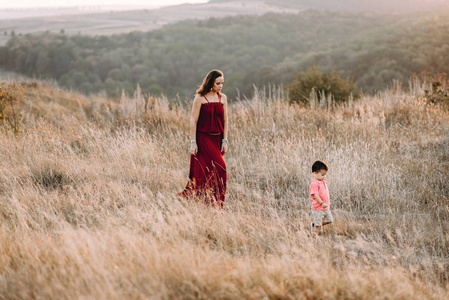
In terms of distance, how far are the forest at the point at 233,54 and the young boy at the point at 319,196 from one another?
2401 centimetres

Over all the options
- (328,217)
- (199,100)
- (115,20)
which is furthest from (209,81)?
(115,20)

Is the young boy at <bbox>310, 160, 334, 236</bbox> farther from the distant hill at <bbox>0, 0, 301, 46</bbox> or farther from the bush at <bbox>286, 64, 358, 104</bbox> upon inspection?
the distant hill at <bbox>0, 0, 301, 46</bbox>

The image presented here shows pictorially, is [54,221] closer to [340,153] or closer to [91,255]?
[91,255]

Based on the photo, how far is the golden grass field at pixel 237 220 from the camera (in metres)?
2.46

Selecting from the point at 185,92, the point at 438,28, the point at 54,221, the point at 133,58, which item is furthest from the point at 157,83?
the point at 54,221

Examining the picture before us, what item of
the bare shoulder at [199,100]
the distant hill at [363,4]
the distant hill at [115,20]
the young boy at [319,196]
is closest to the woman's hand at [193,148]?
the bare shoulder at [199,100]

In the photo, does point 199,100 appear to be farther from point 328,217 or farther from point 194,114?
point 328,217

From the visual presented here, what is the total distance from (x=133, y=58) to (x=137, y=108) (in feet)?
122

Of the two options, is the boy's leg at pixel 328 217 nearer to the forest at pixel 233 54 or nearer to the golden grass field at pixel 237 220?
the golden grass field at pixel 237 220

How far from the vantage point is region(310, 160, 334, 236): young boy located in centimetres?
350

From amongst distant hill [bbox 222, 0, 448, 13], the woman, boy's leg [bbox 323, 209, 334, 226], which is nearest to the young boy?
boy's leg [bbox 323, 209, 334, 226]

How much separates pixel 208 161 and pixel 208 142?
24 centimetres

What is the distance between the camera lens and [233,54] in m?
49.2

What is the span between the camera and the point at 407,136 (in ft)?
24.1
